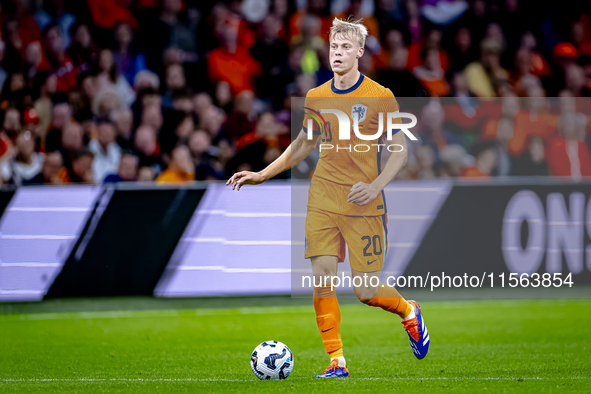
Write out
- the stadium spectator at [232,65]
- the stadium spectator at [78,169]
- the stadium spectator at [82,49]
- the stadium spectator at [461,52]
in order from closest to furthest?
the stadium spectator at [78,169]
the stadium spectator at [82,49]
the stadium spectator at [232,65]
the stadium spectator at [461,52]

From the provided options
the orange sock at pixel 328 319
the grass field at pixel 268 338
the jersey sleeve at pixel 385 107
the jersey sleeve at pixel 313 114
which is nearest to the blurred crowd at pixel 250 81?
the grass field at pixel 268 338

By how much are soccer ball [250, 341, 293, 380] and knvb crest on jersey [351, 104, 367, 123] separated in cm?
161

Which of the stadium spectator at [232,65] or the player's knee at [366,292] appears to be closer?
the player's knee at [366,292]

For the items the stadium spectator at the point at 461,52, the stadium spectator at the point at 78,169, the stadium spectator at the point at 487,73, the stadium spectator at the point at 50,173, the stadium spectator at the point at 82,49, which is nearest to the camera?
the stadium spectator at the point at 50,173

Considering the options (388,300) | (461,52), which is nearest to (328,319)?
(388,300)

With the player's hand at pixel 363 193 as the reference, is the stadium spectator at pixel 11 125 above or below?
below

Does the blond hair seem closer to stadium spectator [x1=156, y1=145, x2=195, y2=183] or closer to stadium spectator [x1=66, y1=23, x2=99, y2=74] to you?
stadium spectator [x1=156, y1=145, x2=195, y2=183]

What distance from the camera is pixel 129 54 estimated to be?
35.6 ft

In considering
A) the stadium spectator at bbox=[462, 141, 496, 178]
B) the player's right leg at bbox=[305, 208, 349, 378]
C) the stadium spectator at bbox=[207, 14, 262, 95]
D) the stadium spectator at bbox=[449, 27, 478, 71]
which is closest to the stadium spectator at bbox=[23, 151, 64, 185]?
the stadium spectator at bbox=[207, 14, 262, 95]

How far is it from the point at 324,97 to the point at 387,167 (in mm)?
648

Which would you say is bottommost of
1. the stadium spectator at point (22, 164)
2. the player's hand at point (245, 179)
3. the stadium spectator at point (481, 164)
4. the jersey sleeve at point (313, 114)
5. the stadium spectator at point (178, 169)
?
the stadium spectator at point (22, 164)

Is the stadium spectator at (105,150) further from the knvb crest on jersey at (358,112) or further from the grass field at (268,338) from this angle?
the knvb crest on jersey at (358,112)

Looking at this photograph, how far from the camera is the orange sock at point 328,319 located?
507 centimetres

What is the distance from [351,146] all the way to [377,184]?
324mm
